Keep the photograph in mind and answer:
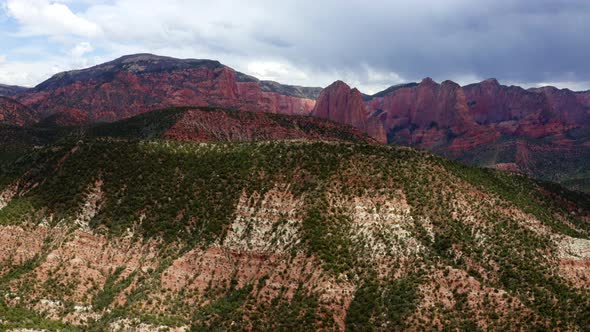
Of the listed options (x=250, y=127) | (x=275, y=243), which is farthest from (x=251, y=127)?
(x=275, y=243)

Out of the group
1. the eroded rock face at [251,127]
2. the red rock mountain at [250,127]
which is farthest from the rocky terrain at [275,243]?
the eroded rock face at [251,127]

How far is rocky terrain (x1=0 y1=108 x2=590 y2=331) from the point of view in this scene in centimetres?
6206

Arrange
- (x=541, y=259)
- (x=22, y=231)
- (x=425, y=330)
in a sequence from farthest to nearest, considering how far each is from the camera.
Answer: (x=22, y=231) → (x=541, y=259) → (x=425, y=330)

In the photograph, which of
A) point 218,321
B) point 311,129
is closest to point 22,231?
point 218,321

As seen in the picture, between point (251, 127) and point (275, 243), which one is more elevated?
point (251, 127)

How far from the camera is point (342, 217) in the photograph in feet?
239

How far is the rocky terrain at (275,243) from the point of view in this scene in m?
62.1

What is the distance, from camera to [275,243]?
72.1 metres

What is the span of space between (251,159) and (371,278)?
103 ft

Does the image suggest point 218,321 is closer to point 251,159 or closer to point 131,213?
point 131,213

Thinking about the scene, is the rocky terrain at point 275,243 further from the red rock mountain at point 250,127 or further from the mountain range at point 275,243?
the red rock mountain at point 250,127

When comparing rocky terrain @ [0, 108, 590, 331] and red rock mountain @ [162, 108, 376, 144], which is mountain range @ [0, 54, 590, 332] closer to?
rocky terrain @ [0, 108, 590, 331]

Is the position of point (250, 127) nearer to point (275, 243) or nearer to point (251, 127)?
point (251, 127)

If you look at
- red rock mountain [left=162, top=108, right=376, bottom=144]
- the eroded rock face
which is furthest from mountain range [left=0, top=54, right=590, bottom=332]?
the eroded rock face
